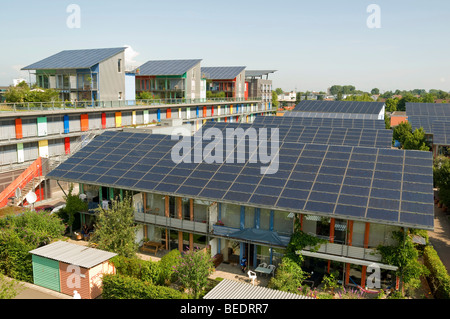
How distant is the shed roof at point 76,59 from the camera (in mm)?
58944

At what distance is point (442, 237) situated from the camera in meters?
30.9

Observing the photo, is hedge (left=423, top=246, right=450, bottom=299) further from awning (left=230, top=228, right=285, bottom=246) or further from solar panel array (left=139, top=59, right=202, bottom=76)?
solar panel array (left=139, top=59, right=202, bottom=76)

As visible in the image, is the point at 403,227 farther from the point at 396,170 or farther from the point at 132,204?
the point at 132,204

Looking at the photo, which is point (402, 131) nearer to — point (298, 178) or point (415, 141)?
point (415, 141)

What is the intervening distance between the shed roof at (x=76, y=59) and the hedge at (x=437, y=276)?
51.6m

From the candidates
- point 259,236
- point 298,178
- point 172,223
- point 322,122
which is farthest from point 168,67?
point 259,236

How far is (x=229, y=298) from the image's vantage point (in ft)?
55.0

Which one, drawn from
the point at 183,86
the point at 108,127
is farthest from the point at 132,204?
the point at 183,86

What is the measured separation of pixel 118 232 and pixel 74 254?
302cm

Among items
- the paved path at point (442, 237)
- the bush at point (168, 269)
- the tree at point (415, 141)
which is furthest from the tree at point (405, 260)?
the tree at point (415, 141)

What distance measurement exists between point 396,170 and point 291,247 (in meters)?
8.50

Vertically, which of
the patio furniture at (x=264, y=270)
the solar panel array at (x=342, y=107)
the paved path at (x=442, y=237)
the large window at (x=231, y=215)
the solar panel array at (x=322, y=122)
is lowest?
the paved path at (x=442, y=237)

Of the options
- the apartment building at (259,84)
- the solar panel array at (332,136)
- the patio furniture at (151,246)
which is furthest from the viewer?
the apartment building at (259,84)

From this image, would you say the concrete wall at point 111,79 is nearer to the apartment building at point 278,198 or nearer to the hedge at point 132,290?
the apartment building at point 278,198
